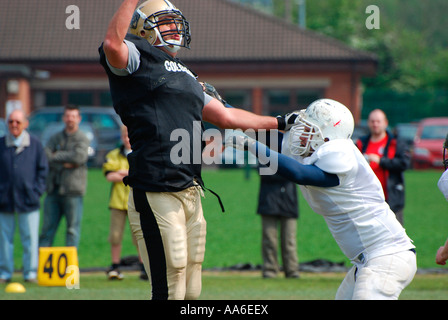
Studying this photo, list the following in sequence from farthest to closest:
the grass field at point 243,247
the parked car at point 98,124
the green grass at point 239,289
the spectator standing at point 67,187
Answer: the parked car at point 98,124
the spectator standing at point 67,187
the grass field at point 243,247
the green grass at point 239,289

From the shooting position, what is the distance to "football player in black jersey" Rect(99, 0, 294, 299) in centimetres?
409

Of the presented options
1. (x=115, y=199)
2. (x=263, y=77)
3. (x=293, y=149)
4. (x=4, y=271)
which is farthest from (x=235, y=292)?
(x=263, y=77)

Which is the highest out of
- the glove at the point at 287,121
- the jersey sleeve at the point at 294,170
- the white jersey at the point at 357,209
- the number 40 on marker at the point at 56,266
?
the glove at the point at 287,121

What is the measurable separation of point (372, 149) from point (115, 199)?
328cm

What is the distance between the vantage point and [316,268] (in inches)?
397

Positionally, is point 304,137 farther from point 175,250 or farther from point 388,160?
point 388,160

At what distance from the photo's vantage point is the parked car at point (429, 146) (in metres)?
24.6

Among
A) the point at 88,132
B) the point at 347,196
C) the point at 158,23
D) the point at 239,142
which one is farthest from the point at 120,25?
the point at 88,132

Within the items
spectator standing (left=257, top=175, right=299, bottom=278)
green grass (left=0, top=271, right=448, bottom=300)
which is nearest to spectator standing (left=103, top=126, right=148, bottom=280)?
green grass (left=0, top=271, right=448, bottom=300)

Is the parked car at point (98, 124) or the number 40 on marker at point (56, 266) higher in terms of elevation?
the parked car at point (98, 124)

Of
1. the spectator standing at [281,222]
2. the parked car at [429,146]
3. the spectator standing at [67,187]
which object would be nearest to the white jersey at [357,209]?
the spectator standing at [281,222]

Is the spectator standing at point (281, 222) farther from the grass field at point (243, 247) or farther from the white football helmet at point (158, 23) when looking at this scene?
the white football helmet at point (158, 23)

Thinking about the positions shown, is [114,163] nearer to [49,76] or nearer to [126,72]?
[126,72]
